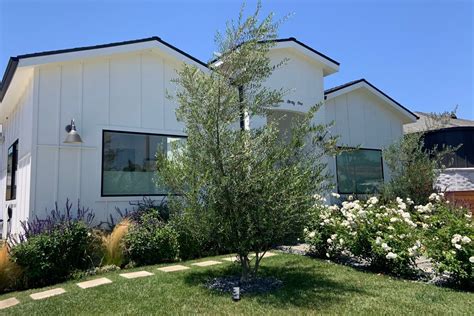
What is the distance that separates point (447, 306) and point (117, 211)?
7052 millimetres

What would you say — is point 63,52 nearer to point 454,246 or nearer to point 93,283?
point 93,283

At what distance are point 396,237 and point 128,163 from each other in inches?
252

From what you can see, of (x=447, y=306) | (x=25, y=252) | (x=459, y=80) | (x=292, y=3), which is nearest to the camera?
(x=447, y=306)

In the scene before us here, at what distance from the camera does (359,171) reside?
46.3 feet

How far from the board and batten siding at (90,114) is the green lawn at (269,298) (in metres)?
2.65

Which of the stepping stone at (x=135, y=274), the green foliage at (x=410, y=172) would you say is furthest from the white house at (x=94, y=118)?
the green foliage at (x=410, y=172)

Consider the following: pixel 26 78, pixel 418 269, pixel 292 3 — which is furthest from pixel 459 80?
pixel 26 78

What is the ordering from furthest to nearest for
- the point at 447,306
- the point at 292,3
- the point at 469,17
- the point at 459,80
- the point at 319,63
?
1. the point at 459,80
2. the point at 319,63
3. the point at 469,17
4. the point at 292,3
5. the point at 447,306

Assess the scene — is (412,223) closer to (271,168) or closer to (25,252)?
(271,168)

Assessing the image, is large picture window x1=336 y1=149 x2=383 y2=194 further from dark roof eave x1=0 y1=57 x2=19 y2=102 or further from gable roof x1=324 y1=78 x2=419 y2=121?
dark roof eave x1=0 y1=57 x2=19 y2=102

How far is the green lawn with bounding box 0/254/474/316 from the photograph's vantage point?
15.1 feet

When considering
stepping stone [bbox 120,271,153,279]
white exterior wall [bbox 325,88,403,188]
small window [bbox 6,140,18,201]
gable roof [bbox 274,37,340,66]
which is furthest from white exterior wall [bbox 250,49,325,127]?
small window [bbox 6,140,18,201]

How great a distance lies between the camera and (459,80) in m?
14.8

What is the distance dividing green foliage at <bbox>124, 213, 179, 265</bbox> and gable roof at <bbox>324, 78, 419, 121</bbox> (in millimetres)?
8072
